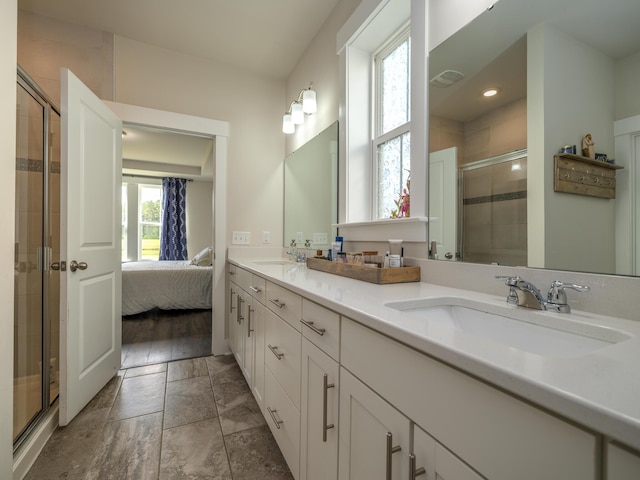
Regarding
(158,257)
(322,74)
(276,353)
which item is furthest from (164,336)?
(158,257)

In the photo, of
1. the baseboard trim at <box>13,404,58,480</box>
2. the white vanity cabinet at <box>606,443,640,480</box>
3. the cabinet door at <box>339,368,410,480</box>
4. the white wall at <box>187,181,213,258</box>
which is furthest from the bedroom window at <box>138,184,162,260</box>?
the white vanity cabinet at <box>606,443,640,480</box>

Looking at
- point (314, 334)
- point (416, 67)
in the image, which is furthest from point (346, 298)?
point (416, 67)

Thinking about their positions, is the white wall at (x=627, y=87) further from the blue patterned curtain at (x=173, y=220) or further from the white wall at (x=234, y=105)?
the blue patterned curtain at (x=173, y=220)

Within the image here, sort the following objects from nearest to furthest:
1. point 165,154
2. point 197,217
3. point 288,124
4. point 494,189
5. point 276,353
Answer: point 494,189 → point 276,353 → point 288,124 → point 165,154 → point 197,217

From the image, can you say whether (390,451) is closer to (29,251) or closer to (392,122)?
(392,122)

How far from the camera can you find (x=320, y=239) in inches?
88.8

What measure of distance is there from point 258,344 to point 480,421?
1312 millimetres

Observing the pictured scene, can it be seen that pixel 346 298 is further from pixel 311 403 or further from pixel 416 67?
pixel 416 67

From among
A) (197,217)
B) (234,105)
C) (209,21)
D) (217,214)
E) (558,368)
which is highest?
(209,21)

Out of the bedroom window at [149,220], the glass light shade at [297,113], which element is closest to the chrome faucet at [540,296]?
the glass light shade at [297,113]

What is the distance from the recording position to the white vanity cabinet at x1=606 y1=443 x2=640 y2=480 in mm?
305

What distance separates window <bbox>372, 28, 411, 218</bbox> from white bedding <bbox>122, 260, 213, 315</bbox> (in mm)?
2979

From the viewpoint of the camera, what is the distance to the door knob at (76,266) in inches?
63.9

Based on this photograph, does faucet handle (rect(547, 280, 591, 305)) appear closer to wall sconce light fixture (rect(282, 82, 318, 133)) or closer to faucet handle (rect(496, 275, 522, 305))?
faucet handle (rect(496, 275, 522, 305))
